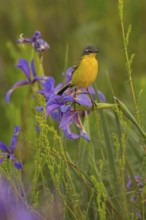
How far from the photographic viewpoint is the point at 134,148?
216 centimetres

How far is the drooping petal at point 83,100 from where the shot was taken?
66.0 inches

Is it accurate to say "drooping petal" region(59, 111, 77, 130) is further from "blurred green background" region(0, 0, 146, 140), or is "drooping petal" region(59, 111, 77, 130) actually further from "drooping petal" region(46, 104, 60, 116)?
"blurred green background" region(0, 0, 146, 140)

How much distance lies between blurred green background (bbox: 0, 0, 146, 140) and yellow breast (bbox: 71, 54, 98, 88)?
5.67ft

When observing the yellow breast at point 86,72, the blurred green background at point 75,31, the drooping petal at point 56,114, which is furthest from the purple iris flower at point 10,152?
the blurred green background at point 75,31

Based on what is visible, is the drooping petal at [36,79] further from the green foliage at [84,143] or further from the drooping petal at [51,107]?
the drooping petal at [51,107]

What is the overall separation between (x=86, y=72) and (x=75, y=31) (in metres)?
2.44

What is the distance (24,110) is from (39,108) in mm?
1102

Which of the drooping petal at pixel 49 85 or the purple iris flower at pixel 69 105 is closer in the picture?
the purple iris flower at pixel 69 105

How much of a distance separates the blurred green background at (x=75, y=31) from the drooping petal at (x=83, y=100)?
169 cm

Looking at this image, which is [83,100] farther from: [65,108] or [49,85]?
[49,85]

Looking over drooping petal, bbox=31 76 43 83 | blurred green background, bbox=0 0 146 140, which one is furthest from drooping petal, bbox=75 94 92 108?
blurred green background, bbox=0 0 146 140

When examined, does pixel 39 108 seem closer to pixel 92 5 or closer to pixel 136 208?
pixel 136 208

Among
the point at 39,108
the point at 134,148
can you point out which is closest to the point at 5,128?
the point at 134,148

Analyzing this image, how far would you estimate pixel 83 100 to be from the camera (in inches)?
67.1
